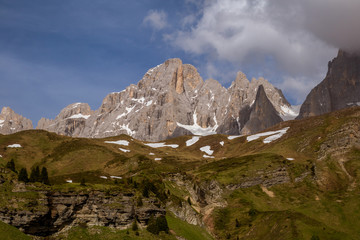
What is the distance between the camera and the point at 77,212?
153 feet

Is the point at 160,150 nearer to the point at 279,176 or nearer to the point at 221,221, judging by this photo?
the point at 279,176

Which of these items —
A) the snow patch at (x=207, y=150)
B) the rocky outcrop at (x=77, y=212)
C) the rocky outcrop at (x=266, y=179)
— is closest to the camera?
the rocky outcrop at (x=77, y=212)

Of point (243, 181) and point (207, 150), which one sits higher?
point (207, 150)

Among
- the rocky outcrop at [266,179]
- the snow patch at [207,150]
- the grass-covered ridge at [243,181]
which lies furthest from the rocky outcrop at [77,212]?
the snow patch at [207,150]

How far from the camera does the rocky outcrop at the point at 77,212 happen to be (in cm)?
4097

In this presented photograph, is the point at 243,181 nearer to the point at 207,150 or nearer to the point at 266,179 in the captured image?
the point at 266,179

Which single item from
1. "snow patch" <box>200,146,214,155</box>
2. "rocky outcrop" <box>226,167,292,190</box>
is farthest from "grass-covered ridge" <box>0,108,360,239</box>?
"snow patch" <box>200,146,214,155</box>

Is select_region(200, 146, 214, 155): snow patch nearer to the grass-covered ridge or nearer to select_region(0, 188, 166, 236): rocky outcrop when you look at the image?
the grass-covered ridge

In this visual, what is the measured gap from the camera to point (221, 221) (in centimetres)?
8488

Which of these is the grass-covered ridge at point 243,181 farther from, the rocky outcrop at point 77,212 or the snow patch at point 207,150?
the snow patch at point 207,150

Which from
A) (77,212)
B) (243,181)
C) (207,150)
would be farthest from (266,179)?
(207,150)

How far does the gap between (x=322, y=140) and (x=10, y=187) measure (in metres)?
117

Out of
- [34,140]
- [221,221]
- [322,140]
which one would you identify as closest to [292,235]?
[221,221]

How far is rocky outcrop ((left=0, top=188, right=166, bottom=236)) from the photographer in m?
41.0
